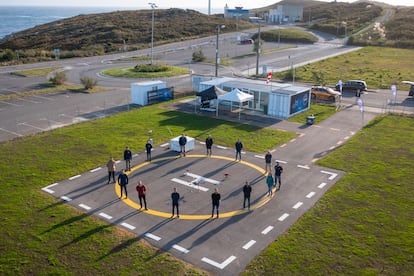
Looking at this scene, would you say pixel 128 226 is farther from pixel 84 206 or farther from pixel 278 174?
pixel 278 174

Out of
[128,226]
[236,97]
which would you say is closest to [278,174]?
[128,226]

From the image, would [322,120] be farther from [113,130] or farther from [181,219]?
[181,219]

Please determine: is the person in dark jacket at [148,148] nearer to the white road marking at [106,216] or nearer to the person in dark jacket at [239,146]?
the person in dark jacket at [239,146]

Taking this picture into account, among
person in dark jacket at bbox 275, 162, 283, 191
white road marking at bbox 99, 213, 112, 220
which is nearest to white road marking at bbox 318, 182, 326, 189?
person in dark jacket at bbox 275, 162, 283, 191

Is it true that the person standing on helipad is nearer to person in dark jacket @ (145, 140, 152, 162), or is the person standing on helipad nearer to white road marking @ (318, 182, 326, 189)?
person in dark jacket @ (145, 140, 152, 162)

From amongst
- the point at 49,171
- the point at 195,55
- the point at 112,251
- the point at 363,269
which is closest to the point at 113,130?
the point at 49,171

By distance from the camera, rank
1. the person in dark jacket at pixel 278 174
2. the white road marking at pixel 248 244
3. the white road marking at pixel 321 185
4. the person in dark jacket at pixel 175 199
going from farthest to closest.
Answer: the white road marking at pixel 321 185 → the person in dark jacket at pixel 278 174 → the person in dark jacket at pixel 175 199 → the white road marking at pixel 248 244

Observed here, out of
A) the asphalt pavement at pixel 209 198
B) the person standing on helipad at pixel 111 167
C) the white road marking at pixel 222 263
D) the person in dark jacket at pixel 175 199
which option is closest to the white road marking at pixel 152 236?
the asphalt pavement at pixel 209 198
